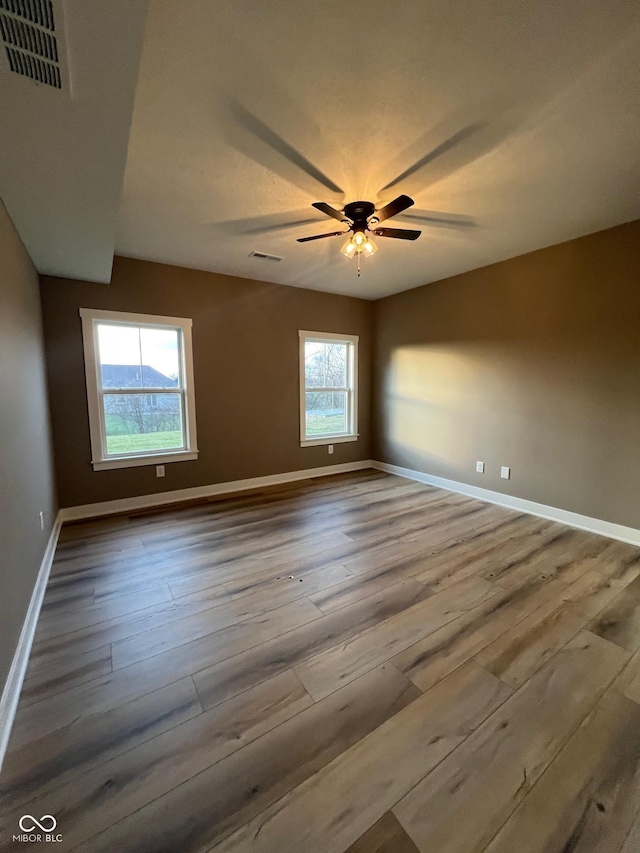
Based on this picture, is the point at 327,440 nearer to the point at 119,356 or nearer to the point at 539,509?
the point at 539,509

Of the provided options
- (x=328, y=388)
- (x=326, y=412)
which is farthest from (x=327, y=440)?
(x=328, y=388)

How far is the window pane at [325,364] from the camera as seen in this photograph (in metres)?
5.04

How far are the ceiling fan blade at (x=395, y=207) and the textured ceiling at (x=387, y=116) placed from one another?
219 millimetres

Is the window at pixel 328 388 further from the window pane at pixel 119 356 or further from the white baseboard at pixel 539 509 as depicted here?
the window pane at pixel 119 356

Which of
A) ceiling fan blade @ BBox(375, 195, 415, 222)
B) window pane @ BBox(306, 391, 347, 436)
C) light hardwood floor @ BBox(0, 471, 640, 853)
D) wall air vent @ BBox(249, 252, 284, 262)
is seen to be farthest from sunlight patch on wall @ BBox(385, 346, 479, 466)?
ceiling fan blade @ BBox(375, 195, 415, 222)

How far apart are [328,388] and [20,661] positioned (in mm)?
4297

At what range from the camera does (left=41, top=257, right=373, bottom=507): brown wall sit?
11.2ft

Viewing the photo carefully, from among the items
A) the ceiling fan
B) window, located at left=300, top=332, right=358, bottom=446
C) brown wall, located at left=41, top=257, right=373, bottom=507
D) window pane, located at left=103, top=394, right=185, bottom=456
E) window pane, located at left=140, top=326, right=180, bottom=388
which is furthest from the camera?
window, located at left=300, top=332, right=358, bottom=446

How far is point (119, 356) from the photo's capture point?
3.69 meters

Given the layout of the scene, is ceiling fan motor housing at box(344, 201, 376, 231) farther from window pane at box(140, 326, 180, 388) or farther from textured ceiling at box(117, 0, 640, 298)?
window pane at box(140, 326, 180, 388)

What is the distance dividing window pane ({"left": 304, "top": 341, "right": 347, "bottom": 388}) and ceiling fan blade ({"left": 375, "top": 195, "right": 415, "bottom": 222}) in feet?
8.86

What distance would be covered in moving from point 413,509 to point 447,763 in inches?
103

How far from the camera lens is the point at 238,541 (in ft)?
9.79

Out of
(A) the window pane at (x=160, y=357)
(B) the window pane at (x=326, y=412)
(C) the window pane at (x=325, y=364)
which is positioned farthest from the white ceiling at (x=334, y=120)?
(B) the window pane at (x=326, y=412)
